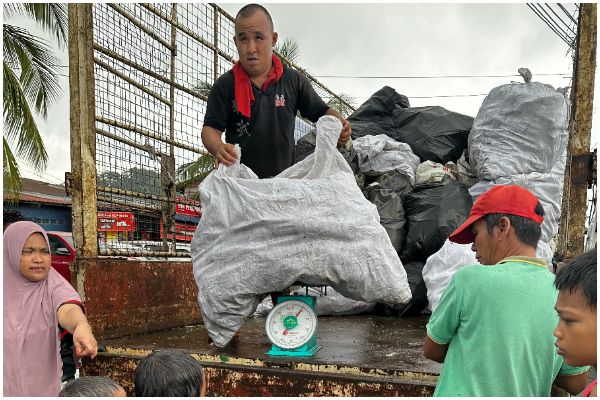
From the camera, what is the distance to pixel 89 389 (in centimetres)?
130

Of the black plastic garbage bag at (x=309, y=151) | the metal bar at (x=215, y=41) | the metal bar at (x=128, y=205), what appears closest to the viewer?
the metal bar at (x=128, y=205)

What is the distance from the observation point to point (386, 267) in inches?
80.6

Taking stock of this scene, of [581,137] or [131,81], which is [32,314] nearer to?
[131,81]

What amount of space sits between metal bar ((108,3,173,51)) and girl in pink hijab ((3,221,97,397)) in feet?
4.17

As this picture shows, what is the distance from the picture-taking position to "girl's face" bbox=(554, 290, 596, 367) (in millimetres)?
1021

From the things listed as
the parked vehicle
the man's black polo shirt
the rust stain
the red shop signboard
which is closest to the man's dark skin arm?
the man's black polo shirt

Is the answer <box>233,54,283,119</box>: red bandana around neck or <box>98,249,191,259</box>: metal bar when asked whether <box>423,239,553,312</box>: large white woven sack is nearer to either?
<box>233,54,283,119</box>: red bandana around neck

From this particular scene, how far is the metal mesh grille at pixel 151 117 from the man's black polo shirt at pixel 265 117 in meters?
0.57

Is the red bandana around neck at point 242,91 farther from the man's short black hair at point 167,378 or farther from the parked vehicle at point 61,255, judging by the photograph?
the parked vehicle at point 61,255

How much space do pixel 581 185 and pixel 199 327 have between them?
1.91 metres

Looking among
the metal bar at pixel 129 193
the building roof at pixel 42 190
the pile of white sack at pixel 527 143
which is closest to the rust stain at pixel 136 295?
the metal bar at pixel 129 193

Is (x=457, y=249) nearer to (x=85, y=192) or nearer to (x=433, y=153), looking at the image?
(x=433, y=153)

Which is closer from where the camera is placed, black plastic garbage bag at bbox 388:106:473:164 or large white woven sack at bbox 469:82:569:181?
large white woven sack at bbox 469:82:569:181

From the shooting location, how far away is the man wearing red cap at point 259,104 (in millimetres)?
2316
